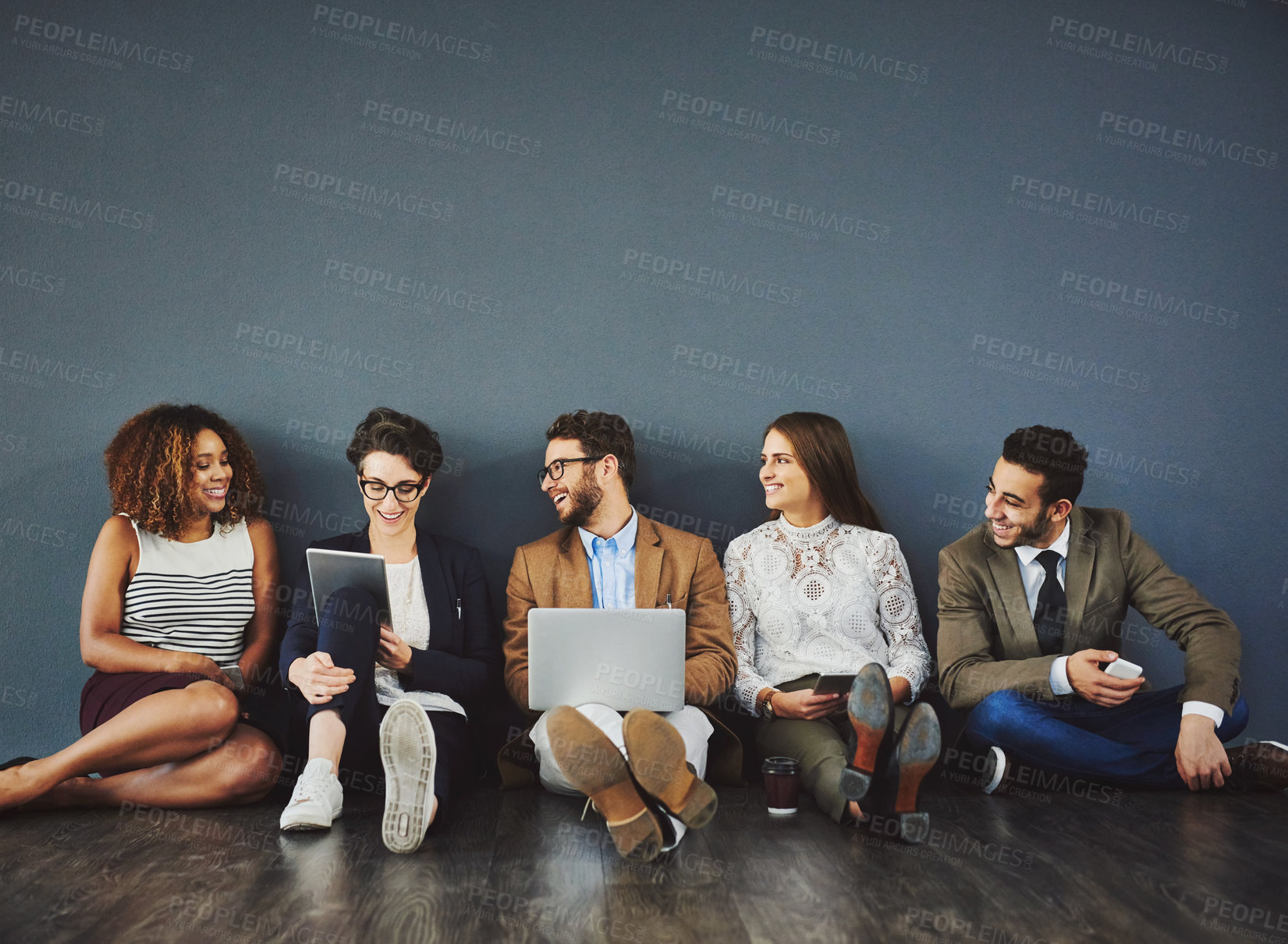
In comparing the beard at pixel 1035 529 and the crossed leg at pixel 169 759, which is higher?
the beard at pixel 1035 529

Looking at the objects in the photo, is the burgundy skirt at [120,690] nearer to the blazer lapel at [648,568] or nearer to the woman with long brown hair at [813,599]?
the blazer lapel at [648,568]

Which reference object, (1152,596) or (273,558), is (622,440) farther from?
(1152,596)

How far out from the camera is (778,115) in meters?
3.55

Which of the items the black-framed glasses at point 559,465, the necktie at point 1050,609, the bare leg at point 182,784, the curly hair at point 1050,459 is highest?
the curly hair at point 1050,459

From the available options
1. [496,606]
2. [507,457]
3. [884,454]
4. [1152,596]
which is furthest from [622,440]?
[1152,596]

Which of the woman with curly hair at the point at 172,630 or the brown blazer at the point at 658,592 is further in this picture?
the brown blazer at the point at 658,592

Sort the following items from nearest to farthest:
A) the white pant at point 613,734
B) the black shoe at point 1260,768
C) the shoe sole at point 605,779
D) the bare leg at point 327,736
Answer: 1. the shoe sole at point 605,779
2. the bare leg at point 327,736
3. the white pant at point 613,734
4. the black shoe at point 1260,768

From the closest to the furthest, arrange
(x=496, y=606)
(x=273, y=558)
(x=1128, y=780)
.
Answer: (x=1128, y=780) → (x=273, y=558) → (x=496, y=606)

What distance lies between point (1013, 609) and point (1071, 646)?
0.73 feet

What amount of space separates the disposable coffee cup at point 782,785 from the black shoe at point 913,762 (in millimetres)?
317

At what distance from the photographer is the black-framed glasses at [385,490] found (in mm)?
2887

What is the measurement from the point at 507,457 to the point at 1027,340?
2.13m

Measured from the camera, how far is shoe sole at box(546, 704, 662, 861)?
6.61ft

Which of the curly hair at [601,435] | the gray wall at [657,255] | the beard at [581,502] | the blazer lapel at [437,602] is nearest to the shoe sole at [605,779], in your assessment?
the blazer lapel at [437,602]
